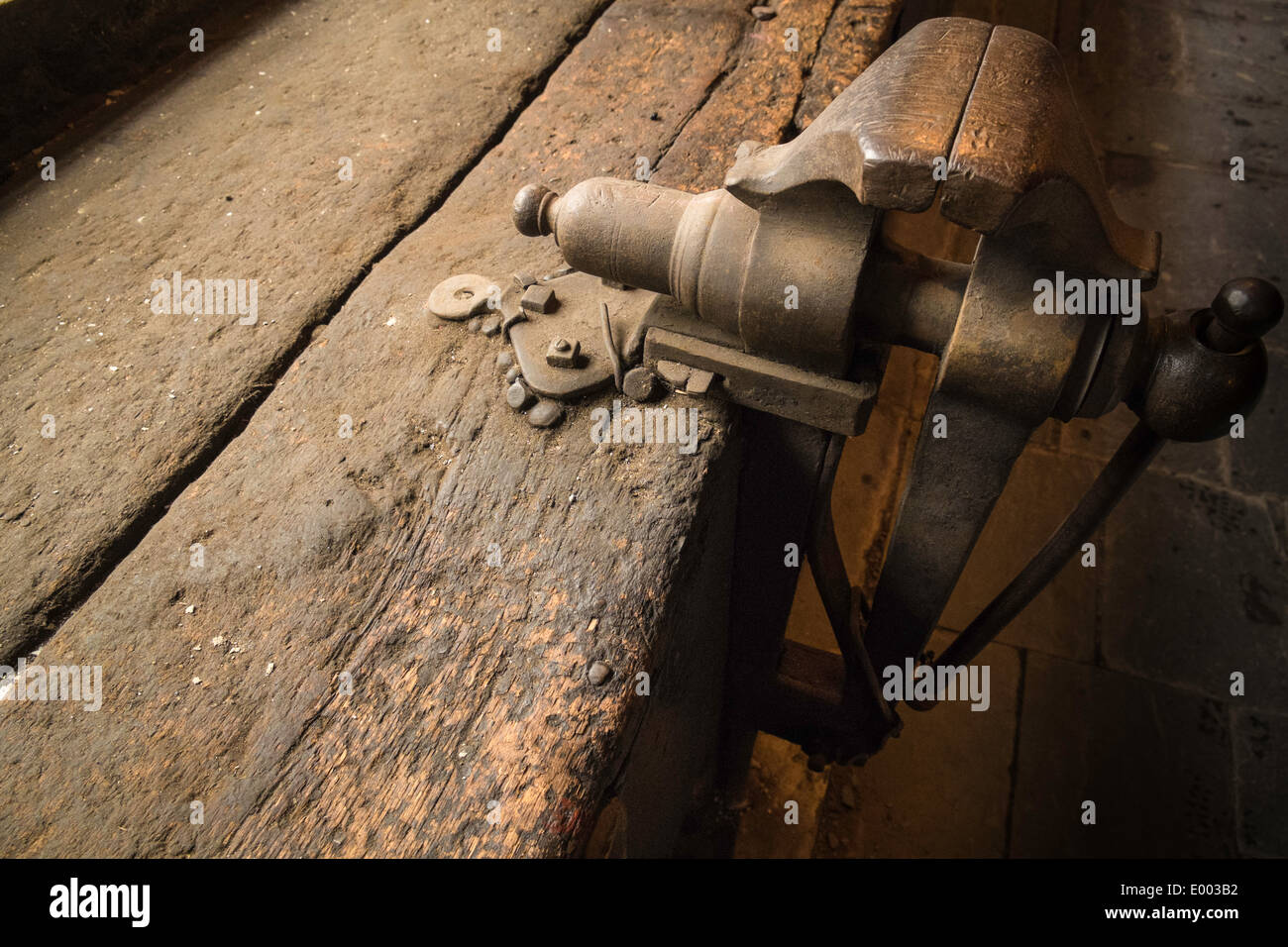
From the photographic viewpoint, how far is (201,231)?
1.99 meters

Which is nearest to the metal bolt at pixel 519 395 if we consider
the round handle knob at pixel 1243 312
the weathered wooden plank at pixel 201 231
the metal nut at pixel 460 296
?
the metal nut at pixel 460 296

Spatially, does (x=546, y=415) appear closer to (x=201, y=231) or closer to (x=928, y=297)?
(x=928, y=297)

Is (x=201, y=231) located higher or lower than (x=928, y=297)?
lower

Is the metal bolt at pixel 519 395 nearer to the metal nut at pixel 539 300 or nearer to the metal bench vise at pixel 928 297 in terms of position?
the metal bench vise at pixel 928 297

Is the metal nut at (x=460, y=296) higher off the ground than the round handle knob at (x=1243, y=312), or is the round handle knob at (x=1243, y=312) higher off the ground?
the round handle knob at (x=1243, y=312)

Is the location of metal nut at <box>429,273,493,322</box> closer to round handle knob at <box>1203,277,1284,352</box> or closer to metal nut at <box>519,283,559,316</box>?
metal nut at <box>519,283,559,316</box>

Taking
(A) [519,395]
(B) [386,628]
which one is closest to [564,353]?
(A) [519,395]

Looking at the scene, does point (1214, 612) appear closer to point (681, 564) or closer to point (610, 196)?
point (681, 564)

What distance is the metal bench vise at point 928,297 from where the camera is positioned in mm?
1012

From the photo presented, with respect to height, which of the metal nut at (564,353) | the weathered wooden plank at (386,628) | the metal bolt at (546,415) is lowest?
the weathered wooden plank at (386,628)

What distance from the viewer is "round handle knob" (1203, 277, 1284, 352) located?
1.03 m

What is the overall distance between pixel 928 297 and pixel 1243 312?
395mm

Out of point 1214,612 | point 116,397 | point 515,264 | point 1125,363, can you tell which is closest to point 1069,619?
point 1214,612

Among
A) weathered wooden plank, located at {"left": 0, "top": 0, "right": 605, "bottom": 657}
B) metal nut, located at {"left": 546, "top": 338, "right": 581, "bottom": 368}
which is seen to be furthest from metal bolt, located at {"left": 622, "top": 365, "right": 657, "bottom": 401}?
weathered wooden plank, located at {"left": 0, "top": 0, "right": 605, "bottom": 657}
